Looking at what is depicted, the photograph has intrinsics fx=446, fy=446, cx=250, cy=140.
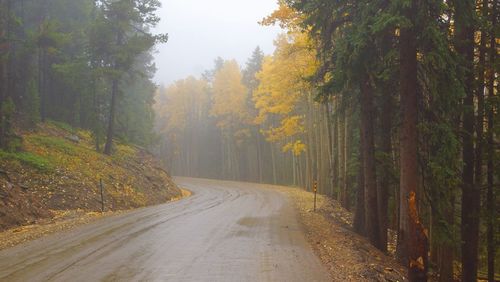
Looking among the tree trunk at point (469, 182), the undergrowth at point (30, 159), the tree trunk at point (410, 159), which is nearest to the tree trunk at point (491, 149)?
the tree trunk at point (469, 182)

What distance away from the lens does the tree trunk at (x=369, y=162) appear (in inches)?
537

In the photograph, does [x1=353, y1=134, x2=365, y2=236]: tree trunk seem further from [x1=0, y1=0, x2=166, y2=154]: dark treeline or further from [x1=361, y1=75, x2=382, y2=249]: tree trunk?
[x1=0, y1=0, x2=166, y2=154]: dark treeline

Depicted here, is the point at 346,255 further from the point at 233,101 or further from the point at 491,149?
the point at 233,101

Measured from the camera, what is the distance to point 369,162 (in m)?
13.7

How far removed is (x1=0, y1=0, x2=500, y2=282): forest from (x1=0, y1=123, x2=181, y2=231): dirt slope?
150 cm

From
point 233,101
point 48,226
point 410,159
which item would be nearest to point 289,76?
point 48,226

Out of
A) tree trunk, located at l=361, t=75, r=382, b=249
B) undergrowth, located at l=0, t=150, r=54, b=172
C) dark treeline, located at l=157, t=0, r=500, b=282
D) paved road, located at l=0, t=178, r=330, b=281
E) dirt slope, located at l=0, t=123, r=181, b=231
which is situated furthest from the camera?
undergrowth, located at l=0, t=150, r=54, b=172

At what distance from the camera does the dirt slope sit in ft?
56.6

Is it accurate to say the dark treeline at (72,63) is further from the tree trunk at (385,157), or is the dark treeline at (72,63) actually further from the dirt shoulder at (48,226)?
the tree trunk at (385,157)

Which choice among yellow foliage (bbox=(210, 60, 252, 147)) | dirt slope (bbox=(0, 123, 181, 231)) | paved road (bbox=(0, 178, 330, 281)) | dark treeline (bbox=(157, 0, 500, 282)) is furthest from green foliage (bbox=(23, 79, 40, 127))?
yellow foliage (bbox=(210, 60, 252, 147))

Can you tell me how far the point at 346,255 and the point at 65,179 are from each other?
1510 centimetres

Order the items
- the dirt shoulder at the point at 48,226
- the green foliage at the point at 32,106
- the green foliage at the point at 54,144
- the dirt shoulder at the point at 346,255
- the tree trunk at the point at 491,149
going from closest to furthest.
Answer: the dirt shoulder at the point at 346,255, the tree trunk at the point at 491,149, the dirt shoulder at the point at 48,226, the green foliage at the point at 54,144, the green foliage at the point at 32,106

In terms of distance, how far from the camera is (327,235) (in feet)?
46.1

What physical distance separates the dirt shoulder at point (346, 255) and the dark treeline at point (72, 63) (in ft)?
47.9
